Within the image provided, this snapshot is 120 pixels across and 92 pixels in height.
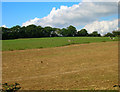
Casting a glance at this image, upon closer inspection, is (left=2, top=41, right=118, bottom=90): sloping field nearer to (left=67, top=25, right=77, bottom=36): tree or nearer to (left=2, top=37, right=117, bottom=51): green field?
(left=2, top=37, right=117, bottom=51): green field

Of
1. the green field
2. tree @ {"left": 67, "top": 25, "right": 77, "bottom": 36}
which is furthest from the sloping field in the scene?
tree @ {"left": 67, "top": 25, "right": 77, "bottom": 36}

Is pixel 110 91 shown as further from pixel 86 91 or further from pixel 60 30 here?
pixel 60 30

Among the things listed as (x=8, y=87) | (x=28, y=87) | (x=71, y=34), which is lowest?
(x=28, y=87)

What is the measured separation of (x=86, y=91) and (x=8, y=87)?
284cm

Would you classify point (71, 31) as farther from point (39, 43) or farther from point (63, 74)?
point (63, 74)

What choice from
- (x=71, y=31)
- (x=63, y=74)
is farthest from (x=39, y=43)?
(x=71, y=31)

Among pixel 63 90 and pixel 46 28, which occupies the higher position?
pixel 46 28

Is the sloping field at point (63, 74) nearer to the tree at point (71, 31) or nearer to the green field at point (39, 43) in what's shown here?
the green field at point (39, 43)

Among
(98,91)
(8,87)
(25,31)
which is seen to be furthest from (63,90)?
(25,31)

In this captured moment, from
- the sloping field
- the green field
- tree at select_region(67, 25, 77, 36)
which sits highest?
tree at select_region(67, 25, 77, 36)

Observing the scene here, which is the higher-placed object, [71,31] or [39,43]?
[71,31]

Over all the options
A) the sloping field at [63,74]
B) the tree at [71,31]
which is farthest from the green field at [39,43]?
the tree at [71,31]

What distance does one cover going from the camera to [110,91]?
15.8 feet

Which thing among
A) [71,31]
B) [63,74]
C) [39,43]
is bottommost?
[63,74]
